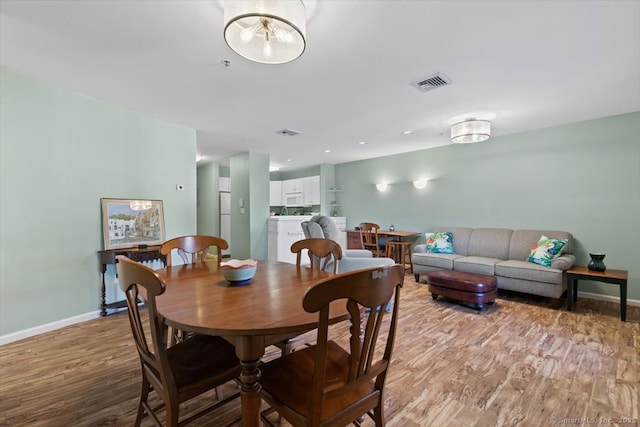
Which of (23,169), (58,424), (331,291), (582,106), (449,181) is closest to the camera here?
(331,291)

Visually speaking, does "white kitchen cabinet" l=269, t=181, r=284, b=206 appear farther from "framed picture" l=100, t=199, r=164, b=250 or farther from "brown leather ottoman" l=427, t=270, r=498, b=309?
"brown leather ottoman" l=427, t=270, r=498, b=309

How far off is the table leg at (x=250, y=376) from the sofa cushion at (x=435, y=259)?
12.4ft

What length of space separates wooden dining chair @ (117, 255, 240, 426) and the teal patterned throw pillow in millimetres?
4023

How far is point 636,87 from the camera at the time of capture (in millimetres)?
2805

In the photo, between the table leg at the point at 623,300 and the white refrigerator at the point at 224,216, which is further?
the white refrigerator at the point at 224,216

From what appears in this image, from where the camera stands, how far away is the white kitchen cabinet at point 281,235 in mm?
5602

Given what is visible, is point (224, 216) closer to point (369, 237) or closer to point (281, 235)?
point (281, 235)

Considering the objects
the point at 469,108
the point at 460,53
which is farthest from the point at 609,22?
the point at 469,108

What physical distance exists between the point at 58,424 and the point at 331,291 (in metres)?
1.93

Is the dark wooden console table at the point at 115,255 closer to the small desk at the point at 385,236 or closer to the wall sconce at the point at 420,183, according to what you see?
the small desk at the point at 385,236

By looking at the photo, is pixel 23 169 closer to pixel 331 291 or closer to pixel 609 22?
pixel 331 291

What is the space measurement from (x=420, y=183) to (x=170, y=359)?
5.26 m

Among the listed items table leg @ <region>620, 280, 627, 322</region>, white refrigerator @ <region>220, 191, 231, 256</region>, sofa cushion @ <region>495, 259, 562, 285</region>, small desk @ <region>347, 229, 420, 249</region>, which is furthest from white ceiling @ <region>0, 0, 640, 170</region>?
white refrigerator @ <region>220, 191, 231, 256</region>

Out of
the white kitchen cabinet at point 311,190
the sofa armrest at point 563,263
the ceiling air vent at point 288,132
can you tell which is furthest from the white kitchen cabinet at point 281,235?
the sofa armrest at point 563,263
